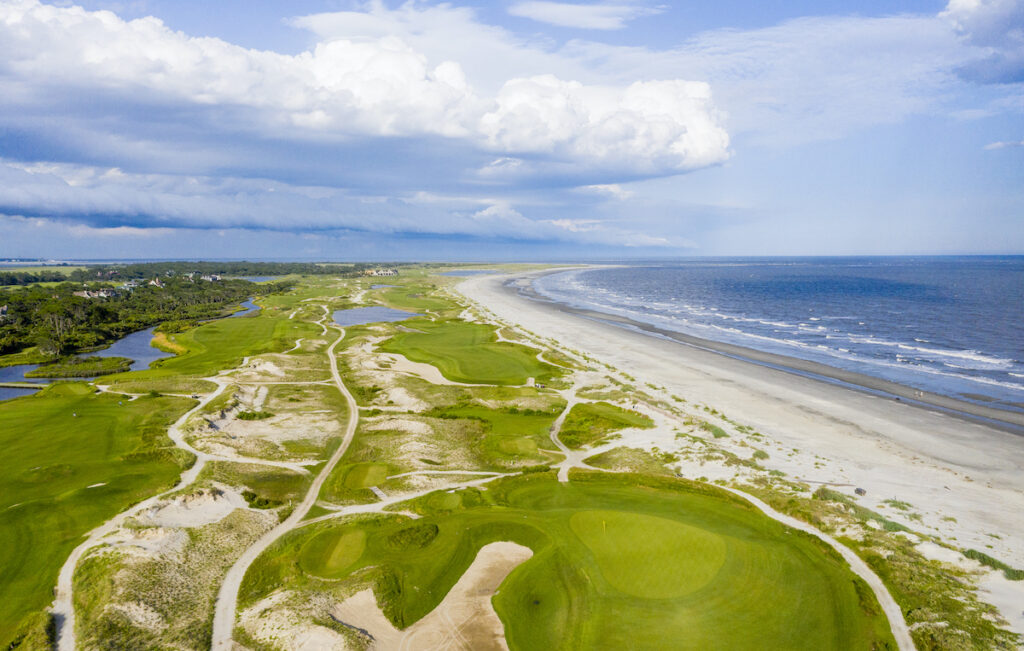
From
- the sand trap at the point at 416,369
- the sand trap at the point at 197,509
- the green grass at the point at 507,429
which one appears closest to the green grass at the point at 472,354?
the sand trap at the point at 416,369

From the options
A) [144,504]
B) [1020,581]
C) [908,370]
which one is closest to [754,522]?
[1020,581]

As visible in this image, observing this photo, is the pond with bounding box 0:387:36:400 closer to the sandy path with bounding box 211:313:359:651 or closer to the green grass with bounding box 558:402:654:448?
the sandy path with bounding box 211:313:359:651

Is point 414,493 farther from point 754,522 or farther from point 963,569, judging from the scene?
point 963,569

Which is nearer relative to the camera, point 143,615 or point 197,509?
point 143,615

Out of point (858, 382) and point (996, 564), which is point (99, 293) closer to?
point (858, 382)

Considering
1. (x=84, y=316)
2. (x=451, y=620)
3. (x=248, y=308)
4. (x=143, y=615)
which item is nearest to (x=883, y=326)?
(x=451, y=620)

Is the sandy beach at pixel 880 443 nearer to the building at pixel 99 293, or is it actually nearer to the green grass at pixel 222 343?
the green grass at pixel 222 343
